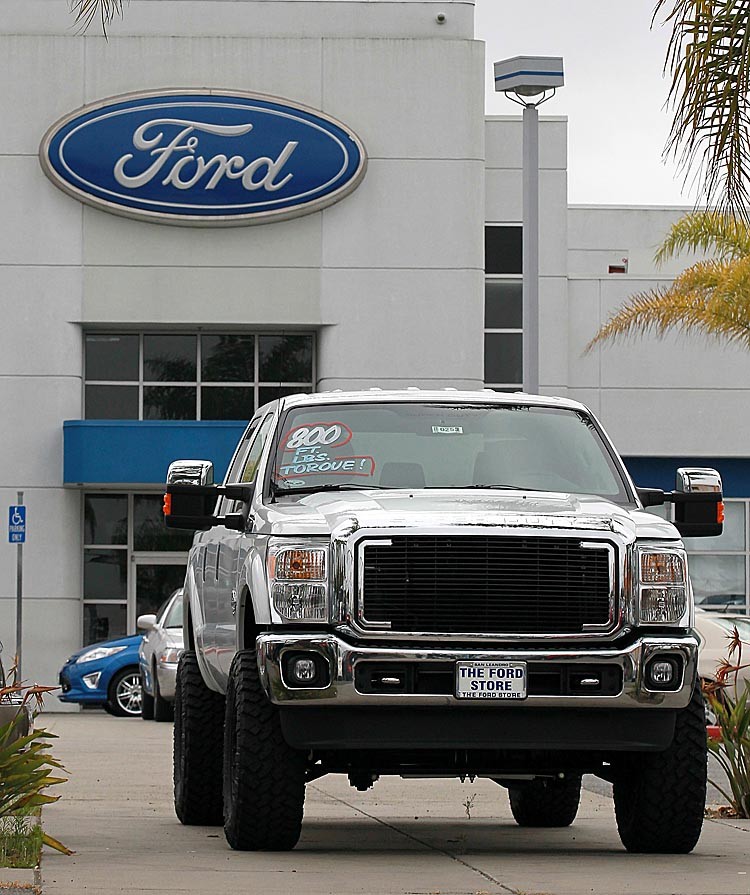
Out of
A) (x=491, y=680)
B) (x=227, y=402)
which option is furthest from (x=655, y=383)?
(x=491, y=680)

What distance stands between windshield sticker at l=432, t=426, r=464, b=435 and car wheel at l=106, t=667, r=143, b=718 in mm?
17550

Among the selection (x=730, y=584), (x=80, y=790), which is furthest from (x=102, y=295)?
(x=80, y=790)

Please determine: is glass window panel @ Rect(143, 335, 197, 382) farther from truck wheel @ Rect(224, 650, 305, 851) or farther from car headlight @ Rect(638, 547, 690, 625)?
car headlight @ Rect(638, 547, 690, 625)

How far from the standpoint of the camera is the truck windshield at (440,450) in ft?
32.4

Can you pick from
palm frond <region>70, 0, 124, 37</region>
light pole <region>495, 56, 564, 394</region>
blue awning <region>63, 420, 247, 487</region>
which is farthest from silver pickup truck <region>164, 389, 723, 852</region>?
blue awning <region>63, 420, 247, 487</region>

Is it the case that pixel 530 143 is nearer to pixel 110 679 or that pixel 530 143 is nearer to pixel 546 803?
pixel 110 679

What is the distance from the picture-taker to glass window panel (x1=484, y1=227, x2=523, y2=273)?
33219mm

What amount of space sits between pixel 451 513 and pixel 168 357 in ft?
77.1

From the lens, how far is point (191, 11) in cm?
3212

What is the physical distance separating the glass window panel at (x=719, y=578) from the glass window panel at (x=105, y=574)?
967cm

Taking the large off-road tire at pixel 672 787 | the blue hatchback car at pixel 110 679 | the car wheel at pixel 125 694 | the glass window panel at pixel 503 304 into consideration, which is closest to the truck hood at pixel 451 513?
the large off-road tire at pixel 672 787

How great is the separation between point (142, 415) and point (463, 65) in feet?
25.3

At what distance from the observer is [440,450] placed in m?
10.1

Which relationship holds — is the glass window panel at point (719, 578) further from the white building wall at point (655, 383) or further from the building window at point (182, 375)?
the building window at point (182, 375)
